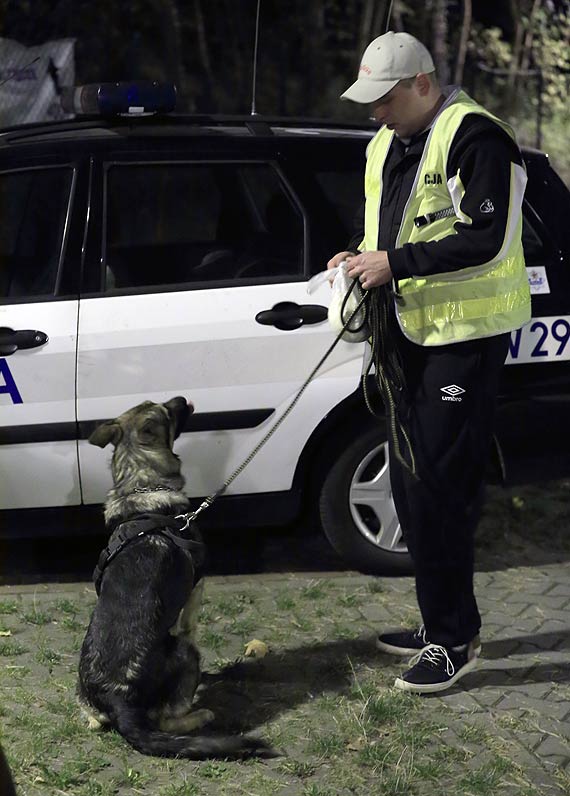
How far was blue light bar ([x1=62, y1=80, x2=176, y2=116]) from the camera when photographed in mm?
4699

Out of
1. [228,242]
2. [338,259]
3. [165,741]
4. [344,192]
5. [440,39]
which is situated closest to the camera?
[165,741]

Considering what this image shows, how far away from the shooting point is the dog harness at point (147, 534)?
3717 millimetres

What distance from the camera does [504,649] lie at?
4.38 metres

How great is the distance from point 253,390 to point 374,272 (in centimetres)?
112

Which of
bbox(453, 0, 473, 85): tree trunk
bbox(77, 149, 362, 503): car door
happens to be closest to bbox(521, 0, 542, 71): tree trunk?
bbox(453, 0, 473, 85): tree trunk

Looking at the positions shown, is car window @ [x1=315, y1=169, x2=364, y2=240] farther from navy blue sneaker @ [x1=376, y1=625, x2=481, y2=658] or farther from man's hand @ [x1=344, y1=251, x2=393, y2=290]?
navy blue sneaker @ [x1=376, y1=625, x2=481, y2=658]

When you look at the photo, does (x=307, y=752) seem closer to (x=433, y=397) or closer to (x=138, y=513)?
(x=138, y=513)

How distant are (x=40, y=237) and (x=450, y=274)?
73.5 inches

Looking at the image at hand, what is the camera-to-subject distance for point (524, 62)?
12.7 meters

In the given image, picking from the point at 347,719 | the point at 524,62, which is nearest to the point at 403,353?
the point at 347,719

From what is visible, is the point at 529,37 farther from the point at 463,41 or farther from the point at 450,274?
the point at 450,274

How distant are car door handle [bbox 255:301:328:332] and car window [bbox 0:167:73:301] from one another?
82 cm

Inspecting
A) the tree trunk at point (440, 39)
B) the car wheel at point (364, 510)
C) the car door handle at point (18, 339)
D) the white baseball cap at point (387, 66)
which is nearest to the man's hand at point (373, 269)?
the white baseball cap at point (387, 66)

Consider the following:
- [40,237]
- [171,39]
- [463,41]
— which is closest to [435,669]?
[40,237]
